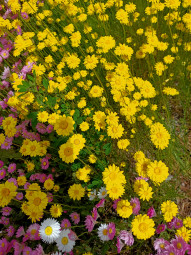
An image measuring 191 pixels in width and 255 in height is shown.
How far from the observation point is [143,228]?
1135 millimetres

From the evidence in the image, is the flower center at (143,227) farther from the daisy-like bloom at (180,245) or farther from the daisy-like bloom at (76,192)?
the daisy-like bloom at (76,192)

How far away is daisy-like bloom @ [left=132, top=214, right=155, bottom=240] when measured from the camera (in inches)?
43.7

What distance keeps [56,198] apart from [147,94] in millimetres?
1345

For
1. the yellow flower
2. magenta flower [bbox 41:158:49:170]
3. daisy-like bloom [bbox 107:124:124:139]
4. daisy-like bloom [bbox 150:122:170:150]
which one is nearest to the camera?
daisy-like bloom [bbox 150:122:170:150]

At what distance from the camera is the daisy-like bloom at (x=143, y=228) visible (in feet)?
3.64

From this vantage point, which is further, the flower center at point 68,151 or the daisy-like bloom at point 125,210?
the flower center at point 68,151

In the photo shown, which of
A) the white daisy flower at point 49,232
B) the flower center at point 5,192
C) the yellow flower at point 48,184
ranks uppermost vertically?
the yellow flower at point 48,184

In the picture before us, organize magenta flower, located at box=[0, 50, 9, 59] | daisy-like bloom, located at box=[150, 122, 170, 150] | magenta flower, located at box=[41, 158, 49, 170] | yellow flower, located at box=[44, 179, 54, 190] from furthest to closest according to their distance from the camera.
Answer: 1. magenta flower, located at box=[0, 50, 9, 59]
2. magenta flower, located at box=[41, 158, 49, 170]
3. yellow flower, located at box=[44, 179, 54, 190]
4. daisy-like bloom, located at box=[150, 122, 170, 150]

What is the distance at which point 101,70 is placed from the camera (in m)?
2.40

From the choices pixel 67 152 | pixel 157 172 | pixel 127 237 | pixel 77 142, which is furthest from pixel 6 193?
pixel 157 172

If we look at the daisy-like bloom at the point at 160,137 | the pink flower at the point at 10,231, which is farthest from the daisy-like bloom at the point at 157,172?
the pink flower at the point at 10,231

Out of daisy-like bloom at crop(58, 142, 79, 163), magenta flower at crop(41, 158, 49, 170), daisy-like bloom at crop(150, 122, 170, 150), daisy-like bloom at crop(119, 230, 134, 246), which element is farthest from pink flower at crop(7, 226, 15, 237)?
daisy-like bloom at crop(150, 122, 170, 150)

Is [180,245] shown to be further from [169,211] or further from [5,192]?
[5,192]

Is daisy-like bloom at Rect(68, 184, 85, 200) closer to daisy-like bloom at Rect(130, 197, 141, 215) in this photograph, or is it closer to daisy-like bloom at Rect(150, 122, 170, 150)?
daisy-like bloom at Rect(130, 197, 141, 215)
